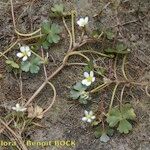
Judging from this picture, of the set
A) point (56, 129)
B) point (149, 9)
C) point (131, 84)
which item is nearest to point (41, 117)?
point (56, 129)

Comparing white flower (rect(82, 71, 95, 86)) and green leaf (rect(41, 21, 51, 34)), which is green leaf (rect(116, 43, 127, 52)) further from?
green leaf (rect(41, 21, 51, 34))

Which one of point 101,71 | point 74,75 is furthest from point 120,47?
point 74,75

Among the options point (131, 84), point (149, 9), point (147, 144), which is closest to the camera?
point (147, 144)

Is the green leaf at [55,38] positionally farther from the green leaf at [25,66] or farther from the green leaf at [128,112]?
the green leaf at [128,112]

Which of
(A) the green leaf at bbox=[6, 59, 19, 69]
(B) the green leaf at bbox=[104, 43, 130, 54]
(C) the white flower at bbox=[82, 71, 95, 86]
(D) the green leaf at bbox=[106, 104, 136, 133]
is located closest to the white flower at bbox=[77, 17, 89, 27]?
(B) the green leaf at bbox=[104, 43, 130, 54]

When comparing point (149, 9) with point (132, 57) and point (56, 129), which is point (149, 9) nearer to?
point (132, 57)

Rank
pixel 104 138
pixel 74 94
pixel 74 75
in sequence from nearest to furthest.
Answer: pixel 104 138, pixel 74 94, pixel 74 75

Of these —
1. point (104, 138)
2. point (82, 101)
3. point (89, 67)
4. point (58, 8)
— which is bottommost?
point (104, 138)

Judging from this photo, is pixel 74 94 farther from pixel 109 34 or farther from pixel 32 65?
pixel 109 34
